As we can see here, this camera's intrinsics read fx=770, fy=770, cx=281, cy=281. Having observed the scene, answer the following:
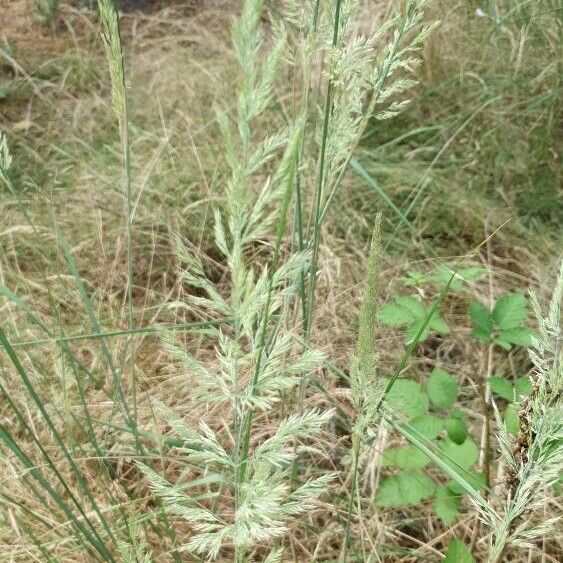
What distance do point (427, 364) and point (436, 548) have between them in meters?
0.61

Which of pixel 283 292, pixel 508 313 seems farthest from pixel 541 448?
pixel 508 313

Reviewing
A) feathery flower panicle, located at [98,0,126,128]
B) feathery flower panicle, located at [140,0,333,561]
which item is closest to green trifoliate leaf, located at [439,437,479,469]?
feathery flower panicle, located at [140,0,333,561]

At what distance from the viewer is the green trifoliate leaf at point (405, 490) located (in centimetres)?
118

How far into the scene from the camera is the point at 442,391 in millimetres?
1259

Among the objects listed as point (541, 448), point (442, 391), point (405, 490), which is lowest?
point (405, 490)

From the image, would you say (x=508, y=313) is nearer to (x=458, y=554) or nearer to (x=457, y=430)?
(x=457, y=430)

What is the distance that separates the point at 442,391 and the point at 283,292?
0.60 m

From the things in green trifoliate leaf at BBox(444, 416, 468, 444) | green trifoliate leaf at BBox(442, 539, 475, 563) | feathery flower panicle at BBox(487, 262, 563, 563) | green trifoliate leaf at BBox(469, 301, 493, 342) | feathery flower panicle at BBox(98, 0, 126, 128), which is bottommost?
green trifoliate leaf at BBox(442, 539, 475, 563)

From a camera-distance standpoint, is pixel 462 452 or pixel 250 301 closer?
pixel 250 301

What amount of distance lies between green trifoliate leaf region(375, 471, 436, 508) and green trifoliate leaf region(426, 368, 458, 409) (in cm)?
12

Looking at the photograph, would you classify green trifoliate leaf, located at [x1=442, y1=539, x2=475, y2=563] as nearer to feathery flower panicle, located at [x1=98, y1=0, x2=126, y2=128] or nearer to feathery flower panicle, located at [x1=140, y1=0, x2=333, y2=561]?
feathery flower panicle, located at [x1=140, y1=0, x2=333, y2=561]

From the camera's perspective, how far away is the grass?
0.76 m

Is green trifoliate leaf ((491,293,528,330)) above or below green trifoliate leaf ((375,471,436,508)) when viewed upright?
above

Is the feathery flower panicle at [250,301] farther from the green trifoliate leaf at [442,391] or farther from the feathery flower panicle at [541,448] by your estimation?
the green trifoliate leaf at [442,391]
